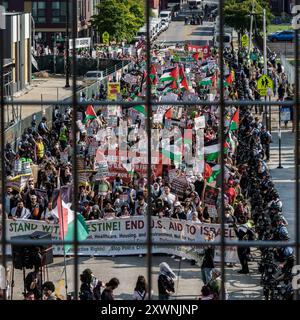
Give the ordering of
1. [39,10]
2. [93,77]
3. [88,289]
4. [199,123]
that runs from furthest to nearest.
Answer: [39,10] < [93,77] < [199,123] < [88,289]

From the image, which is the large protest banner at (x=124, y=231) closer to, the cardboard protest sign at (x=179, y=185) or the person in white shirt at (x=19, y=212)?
the person in white shirt at (x=19, y=212)

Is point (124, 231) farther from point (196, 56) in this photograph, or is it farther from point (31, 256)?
point (196, 56)

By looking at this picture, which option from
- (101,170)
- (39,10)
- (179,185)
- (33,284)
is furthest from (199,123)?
(39,10)

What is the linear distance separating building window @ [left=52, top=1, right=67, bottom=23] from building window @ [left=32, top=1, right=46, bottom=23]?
2.29 feet

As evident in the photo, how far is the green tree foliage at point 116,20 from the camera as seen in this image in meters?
82.9

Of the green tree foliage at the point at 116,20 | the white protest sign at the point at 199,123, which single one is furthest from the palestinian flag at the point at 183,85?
the green tree foliage at the point at 116,20

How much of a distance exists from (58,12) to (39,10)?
178 cm

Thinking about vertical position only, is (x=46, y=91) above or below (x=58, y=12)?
below

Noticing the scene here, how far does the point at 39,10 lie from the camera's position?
83.5 meters

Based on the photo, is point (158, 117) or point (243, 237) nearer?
point (243, 237)

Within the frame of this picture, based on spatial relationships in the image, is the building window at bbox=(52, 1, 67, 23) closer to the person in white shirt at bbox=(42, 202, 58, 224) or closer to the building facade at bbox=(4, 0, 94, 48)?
the building facade at bbox=(4, 0, 94, 48)

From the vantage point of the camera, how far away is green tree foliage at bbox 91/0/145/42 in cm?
8288

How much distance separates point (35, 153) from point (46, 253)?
532 inches

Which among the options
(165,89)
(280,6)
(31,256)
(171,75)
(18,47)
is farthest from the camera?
(280,6)
